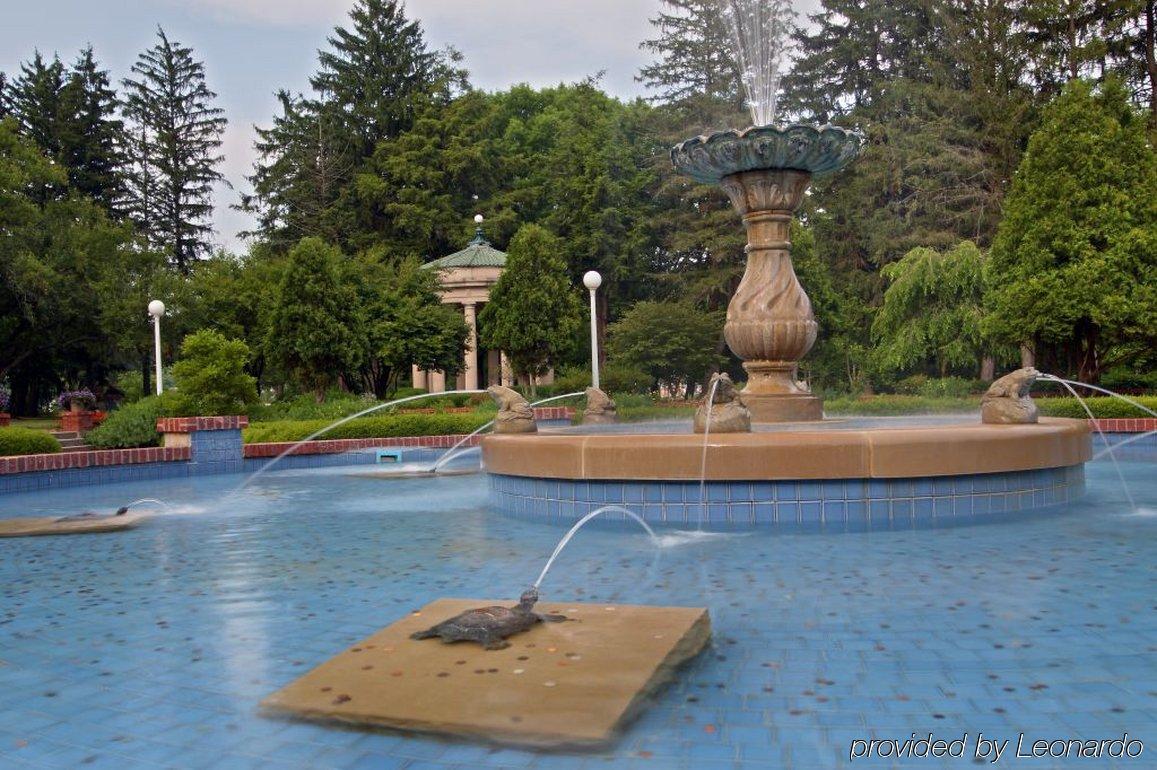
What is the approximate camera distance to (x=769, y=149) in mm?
10500

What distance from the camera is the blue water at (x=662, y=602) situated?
3.10 m

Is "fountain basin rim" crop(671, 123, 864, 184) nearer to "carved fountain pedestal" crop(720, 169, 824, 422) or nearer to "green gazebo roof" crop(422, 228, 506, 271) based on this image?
"carved fountain pedestal" crop(720, 169, 824, 422)

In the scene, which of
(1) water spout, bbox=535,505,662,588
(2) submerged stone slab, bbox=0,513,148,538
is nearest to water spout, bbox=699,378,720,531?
(1) water spout, bbox=535,505,662,588

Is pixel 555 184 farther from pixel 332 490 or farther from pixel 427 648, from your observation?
pixel 427 648

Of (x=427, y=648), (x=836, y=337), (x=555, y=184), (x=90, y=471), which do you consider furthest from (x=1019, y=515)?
(x=555, y=184)

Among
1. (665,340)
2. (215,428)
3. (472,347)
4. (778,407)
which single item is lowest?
(215,428)

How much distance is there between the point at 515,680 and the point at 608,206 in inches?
1520

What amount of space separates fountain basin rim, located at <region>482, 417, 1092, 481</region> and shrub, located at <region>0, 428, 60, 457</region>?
970cm

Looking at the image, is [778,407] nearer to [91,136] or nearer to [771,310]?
[771,310]

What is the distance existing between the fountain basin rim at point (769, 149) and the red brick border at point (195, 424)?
9.35 meters

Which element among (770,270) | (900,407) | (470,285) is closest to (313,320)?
(470,285)

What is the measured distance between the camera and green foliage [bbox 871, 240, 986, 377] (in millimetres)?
28172

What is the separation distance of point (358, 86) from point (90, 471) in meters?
37.3

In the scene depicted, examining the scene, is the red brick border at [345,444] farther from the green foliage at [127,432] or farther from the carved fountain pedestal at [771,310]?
the carved fountain pedestal at [771,310]
